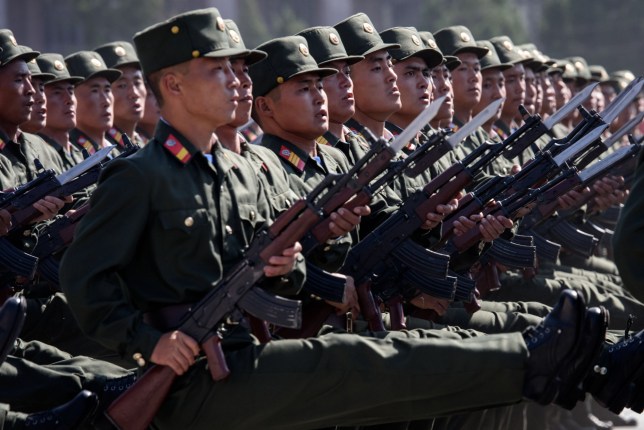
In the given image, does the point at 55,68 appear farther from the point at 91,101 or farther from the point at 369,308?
the point at 369,308

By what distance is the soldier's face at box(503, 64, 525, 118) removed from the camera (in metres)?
12.8

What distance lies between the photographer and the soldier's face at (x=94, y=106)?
10.7 metres

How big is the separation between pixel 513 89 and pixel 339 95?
453 centimetres

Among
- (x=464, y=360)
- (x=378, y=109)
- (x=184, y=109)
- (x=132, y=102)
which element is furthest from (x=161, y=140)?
(x=132, y=102)

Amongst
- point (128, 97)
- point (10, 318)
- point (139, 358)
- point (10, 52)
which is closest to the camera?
point (10, 318)

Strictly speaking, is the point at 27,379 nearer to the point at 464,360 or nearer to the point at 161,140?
the point at 161,140

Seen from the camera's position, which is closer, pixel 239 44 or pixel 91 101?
pixel 239 44

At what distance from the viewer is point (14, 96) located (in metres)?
9.02

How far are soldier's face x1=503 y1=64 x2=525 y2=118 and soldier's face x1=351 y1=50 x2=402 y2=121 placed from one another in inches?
147

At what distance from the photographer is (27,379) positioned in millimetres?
7121

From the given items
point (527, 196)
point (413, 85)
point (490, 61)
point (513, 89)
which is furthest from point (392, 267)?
point (513, 89)

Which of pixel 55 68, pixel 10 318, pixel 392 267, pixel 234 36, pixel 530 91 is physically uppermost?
pixel 234 36

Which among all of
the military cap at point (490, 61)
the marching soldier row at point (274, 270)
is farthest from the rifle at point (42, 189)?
the military cap at point (490, 61)

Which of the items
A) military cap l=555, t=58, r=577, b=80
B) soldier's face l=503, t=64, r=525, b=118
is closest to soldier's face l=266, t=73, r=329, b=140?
soldier's face l=503, t=64, r=525, b=118
